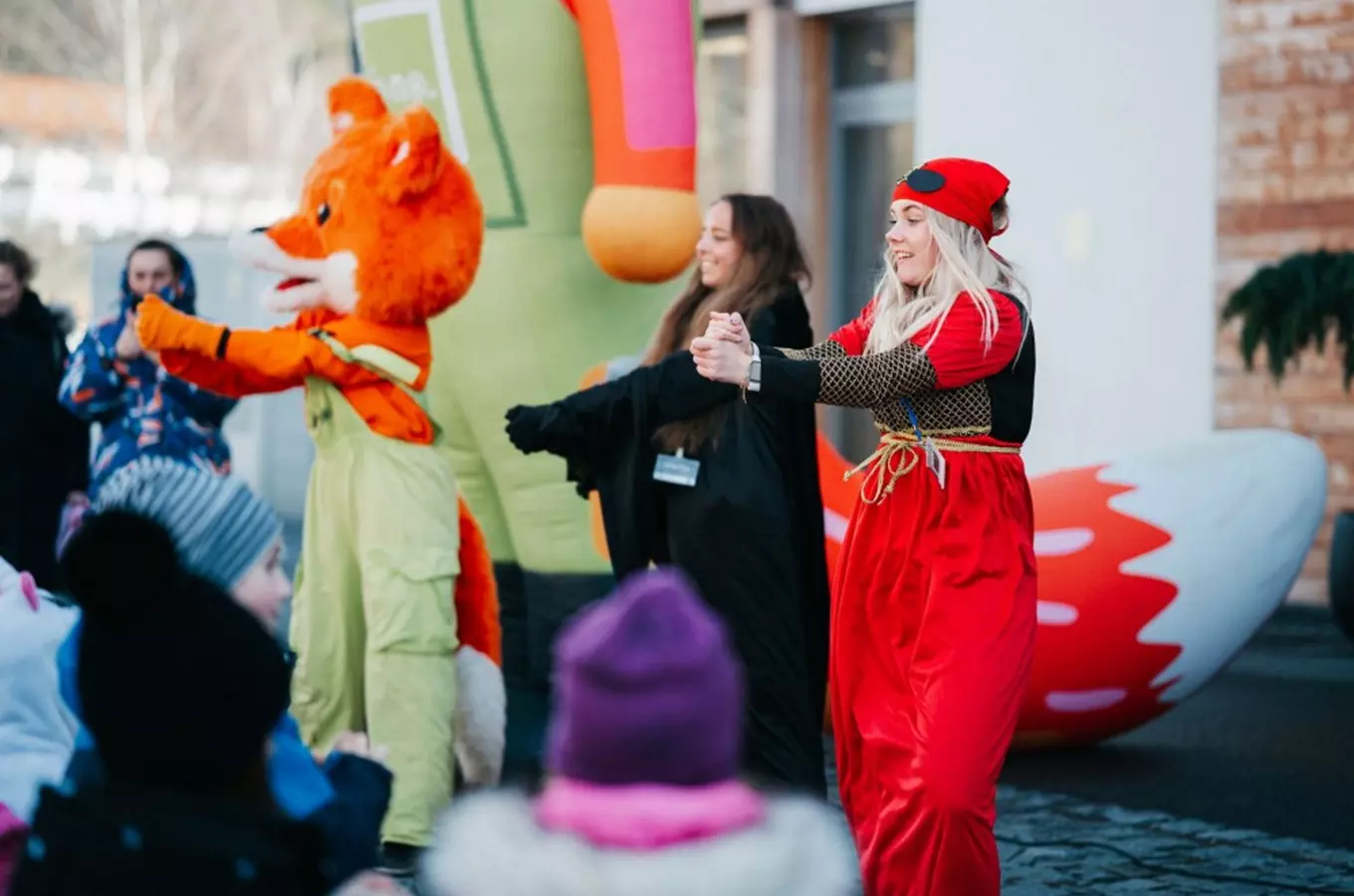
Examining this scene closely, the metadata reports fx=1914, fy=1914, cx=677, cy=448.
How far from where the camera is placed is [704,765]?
5.70 ft

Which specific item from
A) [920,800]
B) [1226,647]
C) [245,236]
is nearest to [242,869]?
[920,800]

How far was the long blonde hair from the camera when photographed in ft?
11.7

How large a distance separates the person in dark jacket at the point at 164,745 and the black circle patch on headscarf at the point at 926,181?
1.89 meters

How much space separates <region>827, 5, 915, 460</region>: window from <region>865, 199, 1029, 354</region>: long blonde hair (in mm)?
6100

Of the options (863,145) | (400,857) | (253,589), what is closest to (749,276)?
(400,857)

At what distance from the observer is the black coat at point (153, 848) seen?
6.61ft

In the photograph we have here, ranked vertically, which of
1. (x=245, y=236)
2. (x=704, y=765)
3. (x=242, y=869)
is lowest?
(x=242, y=869)

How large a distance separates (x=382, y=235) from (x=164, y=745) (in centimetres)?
255

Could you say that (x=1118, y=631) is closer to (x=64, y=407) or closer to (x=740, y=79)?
(x=64, y=407)

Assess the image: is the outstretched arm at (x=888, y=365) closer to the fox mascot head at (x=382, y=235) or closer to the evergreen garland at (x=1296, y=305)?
the fox mascot head at (x=382, y=235)

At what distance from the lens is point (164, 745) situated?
2.10 m

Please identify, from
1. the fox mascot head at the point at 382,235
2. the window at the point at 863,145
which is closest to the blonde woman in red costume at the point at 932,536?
the fox mascot head at the point at 382,235

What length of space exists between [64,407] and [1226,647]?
380cm

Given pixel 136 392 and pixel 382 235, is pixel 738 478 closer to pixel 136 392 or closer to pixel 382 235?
pixel 382 235
